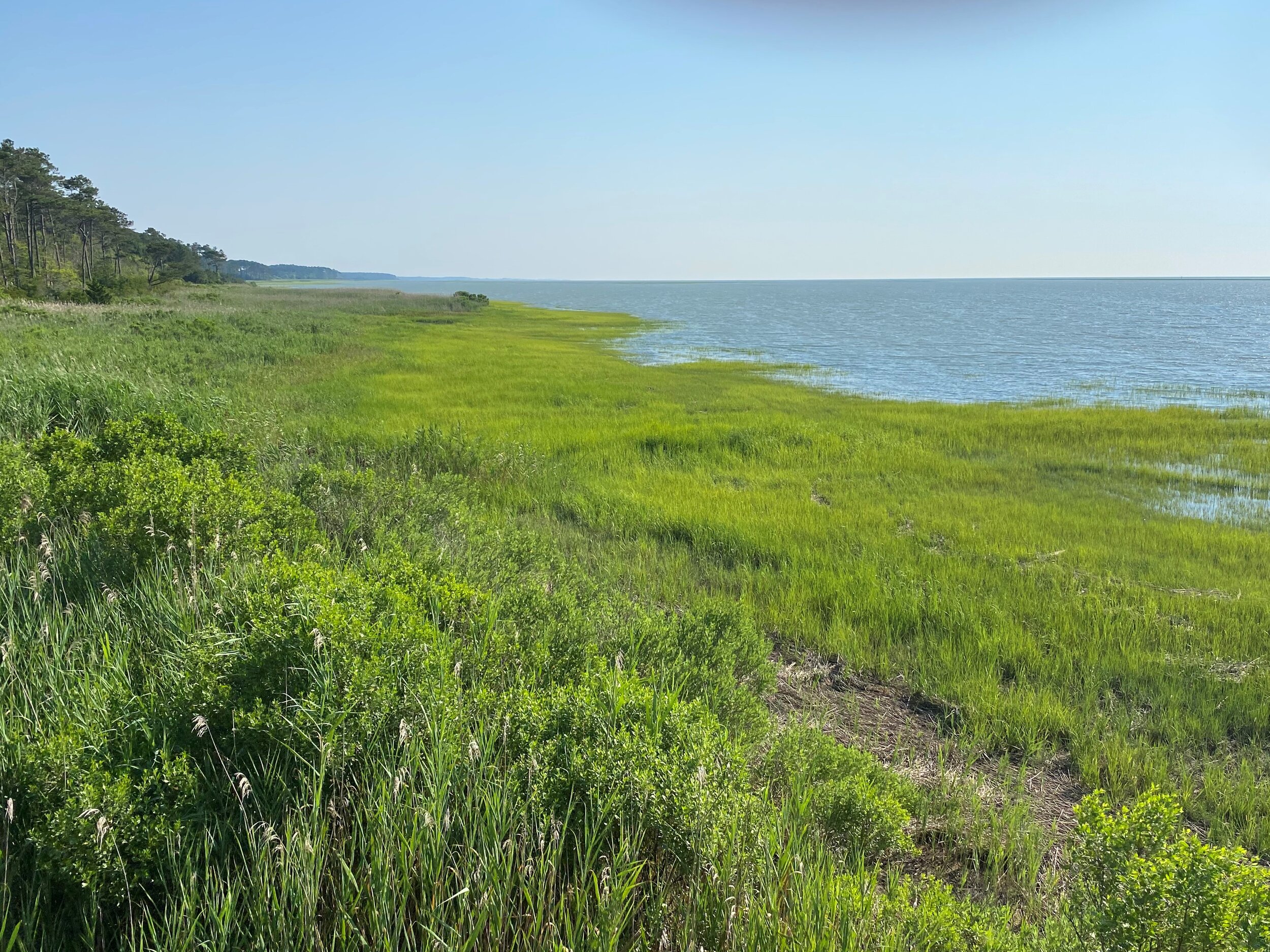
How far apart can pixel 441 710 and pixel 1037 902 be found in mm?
3037

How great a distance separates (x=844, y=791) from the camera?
364 centimetres

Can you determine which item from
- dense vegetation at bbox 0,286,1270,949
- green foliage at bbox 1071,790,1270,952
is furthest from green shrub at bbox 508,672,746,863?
green foliage at bbox 1071,790,1270,952

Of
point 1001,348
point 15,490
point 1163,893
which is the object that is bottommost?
point 1163,893

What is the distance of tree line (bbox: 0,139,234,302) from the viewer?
55.4m

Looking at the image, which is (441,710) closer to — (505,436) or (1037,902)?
(1037,902)

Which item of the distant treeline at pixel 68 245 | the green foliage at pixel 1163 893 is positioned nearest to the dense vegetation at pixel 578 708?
the green foliage at pixel 1163 893

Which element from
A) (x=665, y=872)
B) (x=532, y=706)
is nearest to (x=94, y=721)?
(x=532, y=706)

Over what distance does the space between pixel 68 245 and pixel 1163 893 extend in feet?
395

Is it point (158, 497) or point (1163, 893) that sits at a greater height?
point (158, 497)

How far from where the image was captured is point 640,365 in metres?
33.5

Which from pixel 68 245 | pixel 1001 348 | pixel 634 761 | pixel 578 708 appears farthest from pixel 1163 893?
pixel 68 245

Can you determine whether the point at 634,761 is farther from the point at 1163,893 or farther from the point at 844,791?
the point at 1163,893

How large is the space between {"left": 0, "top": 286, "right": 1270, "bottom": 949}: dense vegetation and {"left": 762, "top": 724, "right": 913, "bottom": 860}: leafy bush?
2cm

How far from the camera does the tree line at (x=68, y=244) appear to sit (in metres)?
55.4
